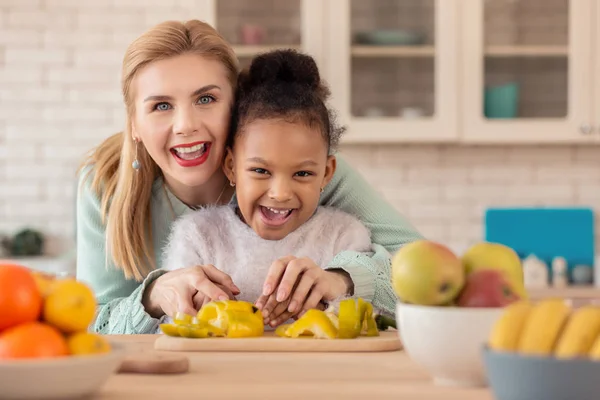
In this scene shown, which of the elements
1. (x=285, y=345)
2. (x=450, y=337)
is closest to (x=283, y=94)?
(x=285, y=345)

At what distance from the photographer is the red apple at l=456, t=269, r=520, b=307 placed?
98 cm

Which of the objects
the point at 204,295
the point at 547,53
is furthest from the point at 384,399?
the point at 547,53

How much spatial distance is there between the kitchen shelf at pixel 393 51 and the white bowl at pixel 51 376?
319 cm

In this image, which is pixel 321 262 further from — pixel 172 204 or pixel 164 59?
pixel 164 59

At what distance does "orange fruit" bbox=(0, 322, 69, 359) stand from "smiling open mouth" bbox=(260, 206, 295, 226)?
1.04 meters

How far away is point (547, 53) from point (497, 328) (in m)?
3.41

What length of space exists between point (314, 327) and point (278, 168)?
543mm

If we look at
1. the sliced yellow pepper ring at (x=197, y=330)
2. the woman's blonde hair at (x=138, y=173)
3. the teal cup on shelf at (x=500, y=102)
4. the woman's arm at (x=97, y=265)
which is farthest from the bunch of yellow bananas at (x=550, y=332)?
the teal cup on shelf at (x=500, y=102)

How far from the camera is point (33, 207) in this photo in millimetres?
4117

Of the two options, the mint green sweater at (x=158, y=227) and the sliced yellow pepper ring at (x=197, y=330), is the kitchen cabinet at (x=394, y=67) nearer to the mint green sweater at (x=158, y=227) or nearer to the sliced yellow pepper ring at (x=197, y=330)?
the mint green sweater at (x=158, y=227)

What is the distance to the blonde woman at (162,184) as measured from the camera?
181 centimetres

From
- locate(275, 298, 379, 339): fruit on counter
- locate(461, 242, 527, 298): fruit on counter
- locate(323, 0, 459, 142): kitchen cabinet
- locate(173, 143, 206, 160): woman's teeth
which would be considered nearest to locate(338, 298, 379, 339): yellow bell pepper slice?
locate(275, 298, 379, 339): fruit on counter

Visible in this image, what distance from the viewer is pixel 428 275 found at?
38.0 inches

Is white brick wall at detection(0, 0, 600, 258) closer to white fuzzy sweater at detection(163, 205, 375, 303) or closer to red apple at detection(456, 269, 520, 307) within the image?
white fuzzy sweater at detection(163, 205, 375, 303)
